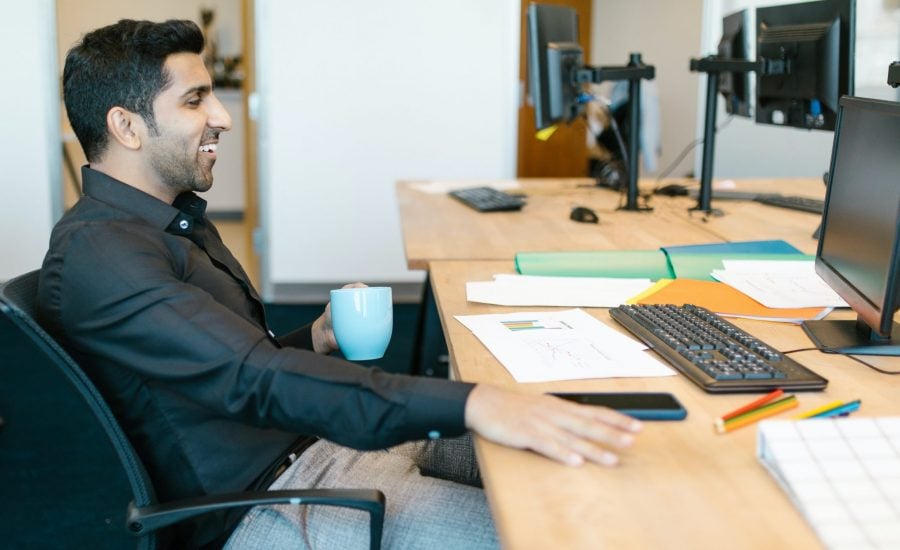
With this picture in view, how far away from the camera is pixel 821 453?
99 cm

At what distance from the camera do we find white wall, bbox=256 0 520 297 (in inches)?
182

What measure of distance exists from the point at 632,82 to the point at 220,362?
6.92ft

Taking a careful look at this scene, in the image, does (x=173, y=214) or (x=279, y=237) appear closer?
(x=173, y=214)

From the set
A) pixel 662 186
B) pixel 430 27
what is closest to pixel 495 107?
pixel 430 27

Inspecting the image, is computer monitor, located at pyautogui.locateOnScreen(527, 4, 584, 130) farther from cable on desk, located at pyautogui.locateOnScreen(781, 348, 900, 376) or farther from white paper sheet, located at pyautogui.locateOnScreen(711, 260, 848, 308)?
cable on desk, located at pyautogui.locateOnScreen(781, 348, 900, 376)

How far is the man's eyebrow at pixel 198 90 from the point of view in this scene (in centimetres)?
159

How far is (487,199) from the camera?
10.1 feet

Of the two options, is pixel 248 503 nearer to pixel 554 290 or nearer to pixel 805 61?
pixel 554 290

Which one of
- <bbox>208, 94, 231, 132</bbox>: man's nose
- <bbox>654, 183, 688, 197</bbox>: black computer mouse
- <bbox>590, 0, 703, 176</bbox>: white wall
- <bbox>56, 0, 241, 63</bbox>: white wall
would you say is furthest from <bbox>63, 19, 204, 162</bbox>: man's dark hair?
<bbox>56, 0, 241, 63</bbox>: white wall

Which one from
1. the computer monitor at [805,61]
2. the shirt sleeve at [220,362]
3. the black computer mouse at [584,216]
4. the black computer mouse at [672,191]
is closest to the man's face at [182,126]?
the shirt sleeve at [220,362]

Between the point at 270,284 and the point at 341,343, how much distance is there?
3.38 m

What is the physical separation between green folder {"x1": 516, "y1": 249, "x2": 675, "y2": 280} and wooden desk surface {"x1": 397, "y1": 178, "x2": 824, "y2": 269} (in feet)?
0.67

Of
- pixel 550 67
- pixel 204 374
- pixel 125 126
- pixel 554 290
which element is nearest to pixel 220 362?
pixel 204 374

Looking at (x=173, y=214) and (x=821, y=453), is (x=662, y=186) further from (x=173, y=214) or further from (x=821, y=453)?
(x=821, y=453)
